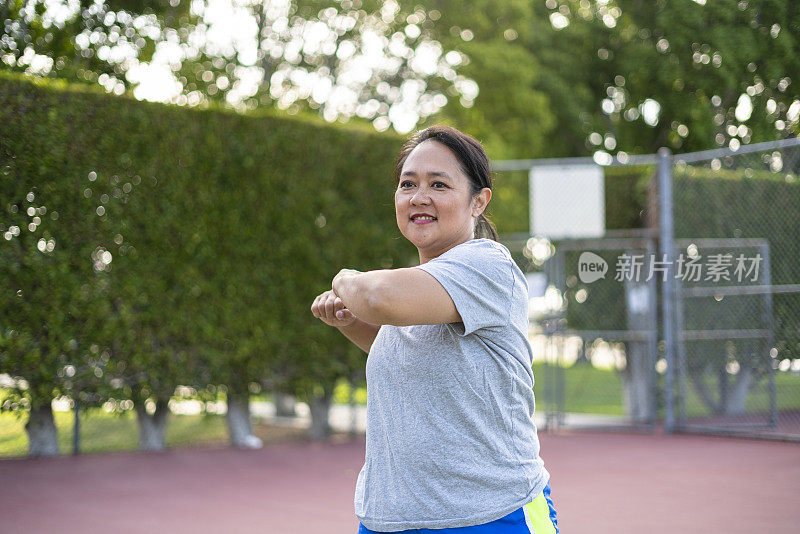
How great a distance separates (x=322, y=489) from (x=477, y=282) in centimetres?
576

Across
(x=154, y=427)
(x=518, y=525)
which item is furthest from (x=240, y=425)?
(x=518, y=525)

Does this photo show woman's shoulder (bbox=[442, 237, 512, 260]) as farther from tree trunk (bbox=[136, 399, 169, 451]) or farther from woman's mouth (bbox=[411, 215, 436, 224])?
tree trunk (bbox=[136, 399, 169, 451])

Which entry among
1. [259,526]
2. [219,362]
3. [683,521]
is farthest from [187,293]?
[683,521]

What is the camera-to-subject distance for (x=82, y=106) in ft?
26.2

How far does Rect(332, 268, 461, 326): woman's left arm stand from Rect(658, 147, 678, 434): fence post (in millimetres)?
8782

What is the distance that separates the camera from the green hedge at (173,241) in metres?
7.71

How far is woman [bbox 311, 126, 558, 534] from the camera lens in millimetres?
1769

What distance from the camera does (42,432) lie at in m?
8.42

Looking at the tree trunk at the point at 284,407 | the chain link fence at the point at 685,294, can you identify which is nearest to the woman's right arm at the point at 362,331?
the chain link fence at the point at 685,294

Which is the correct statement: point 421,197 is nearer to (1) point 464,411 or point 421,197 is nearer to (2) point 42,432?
(1) point 464,411

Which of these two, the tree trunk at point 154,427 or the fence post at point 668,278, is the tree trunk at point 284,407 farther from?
the fence post at point 668,278

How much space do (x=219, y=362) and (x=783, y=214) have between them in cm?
602

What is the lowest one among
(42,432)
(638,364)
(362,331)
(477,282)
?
(42,432)

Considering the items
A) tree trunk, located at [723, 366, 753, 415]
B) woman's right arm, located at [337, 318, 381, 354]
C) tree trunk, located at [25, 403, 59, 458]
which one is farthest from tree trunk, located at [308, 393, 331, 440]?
woman's right arm, located at [337, 318, 381, 354]
